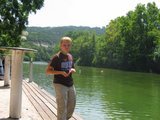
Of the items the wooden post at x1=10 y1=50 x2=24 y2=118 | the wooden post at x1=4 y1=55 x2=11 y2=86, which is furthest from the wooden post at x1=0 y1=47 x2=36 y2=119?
the wooden post at x1=4 y1=55 x2=11 y2=86

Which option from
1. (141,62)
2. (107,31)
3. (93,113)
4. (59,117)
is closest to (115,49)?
(107,31)

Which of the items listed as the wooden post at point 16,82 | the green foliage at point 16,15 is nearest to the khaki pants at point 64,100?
the wooden post at point 16,82

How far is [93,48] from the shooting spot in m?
130

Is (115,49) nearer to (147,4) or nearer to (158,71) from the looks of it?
(147,4)

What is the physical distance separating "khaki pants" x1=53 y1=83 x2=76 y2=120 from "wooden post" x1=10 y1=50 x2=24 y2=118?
190 cm

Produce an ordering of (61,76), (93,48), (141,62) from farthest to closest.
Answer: (93,48) → (141,62) → (61,76)

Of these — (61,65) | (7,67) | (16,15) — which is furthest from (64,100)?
(16,15)

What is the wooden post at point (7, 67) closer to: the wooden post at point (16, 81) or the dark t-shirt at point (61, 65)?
the wooden post at point (16, 81)

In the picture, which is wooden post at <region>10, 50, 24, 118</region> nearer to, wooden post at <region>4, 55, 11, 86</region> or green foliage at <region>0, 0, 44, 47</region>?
wooden post at <region>4, 55, 11, 86</region>

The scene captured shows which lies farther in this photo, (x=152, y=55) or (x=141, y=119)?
(x=152, y=55)

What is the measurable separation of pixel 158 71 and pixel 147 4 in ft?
58.0

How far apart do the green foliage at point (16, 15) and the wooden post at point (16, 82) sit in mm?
20042

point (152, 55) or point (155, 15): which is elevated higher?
point (155, 15)

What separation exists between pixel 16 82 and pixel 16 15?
68.8 ft
